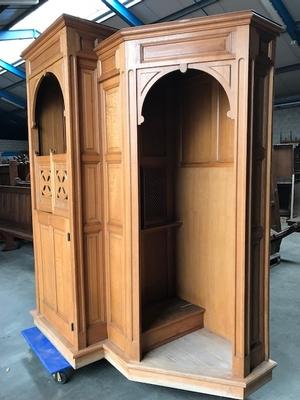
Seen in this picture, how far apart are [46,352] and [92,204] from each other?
4.02 feet

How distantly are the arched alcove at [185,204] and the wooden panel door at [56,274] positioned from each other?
559mm

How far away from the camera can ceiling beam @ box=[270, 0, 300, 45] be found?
5.92 meters

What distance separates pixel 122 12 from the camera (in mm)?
6969

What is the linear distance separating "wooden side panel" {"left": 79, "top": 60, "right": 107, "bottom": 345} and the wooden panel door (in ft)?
0.45

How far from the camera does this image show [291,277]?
15.8 ft

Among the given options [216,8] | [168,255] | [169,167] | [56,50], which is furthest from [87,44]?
[216,8]

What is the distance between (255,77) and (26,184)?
234 inches

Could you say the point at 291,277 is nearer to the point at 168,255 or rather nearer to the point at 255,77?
the point at 168,255

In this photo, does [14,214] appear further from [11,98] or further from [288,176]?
[11,98]

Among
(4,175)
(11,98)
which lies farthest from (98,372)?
(11,98)

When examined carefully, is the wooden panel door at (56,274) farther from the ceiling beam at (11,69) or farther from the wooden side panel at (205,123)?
the ceiling beam at (11,69)

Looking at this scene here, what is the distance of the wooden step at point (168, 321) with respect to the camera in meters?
2.54

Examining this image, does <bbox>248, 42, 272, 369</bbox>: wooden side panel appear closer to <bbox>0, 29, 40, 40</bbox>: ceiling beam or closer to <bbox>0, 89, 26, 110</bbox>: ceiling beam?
<bbox>0, 29, 40, 40</bbox>: ceiling beam

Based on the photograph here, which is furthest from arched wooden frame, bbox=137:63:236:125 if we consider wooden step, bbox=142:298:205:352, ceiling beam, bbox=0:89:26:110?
ceiling beam, bbox=0:89:26:110
